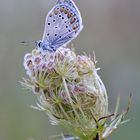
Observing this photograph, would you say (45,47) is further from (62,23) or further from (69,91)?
(69,91)

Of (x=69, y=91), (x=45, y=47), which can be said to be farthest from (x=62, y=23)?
(x=69, y=91)

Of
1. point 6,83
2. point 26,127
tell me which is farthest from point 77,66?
point 6,83

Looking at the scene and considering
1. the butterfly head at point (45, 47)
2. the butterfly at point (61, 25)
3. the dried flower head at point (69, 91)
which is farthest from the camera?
the butterfly at point (61, 25)

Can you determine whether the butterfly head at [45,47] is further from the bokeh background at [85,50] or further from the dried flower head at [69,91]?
the bokeh background at [85,50]

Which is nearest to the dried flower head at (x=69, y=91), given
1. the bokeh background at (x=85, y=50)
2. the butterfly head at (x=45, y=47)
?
the butterfly head at (x=45, y=47)

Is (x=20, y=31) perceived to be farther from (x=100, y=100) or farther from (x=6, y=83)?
(x=100, y=100)

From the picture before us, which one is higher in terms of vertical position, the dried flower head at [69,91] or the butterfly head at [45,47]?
the butterfly head at [45,47]

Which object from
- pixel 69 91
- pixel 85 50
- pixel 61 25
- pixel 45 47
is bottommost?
pixel 69 91

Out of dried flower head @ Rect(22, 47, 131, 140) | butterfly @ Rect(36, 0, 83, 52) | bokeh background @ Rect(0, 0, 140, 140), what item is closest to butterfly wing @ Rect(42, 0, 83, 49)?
butterfly @ Rect(36, 0, 83, 52)

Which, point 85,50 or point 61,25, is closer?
point 61,25
